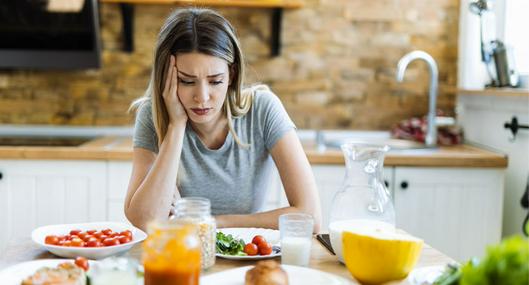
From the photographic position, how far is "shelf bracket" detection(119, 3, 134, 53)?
10.6ft

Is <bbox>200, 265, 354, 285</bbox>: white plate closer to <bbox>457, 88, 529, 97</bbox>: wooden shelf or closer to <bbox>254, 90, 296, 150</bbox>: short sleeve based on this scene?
<bbox>254, 90, 296, 150</bbox>: short sleeve

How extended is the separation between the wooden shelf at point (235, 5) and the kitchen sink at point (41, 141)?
53 cm

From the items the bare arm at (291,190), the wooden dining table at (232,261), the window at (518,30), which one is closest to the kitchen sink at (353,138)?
the window at (518,30)

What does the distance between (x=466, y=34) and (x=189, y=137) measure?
6.13 ft

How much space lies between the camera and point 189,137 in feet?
6.89

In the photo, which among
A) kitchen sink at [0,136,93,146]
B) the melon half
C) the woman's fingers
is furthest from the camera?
kitchen sink at [0,136,93,146]

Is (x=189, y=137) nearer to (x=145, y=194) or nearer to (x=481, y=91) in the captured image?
(x=145, y=194)

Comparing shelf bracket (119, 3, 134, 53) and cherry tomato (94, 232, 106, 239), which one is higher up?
shelf bracket (119, 3, 134, 53)

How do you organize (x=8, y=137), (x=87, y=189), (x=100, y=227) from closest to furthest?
(x=100, y=227)
(x=87, y=189)
(x=8, y=137)

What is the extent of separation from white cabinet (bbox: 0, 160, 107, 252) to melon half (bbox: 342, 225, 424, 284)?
1.78m

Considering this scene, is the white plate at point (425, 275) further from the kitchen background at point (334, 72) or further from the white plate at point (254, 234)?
the kitchen background at point (334, 72)

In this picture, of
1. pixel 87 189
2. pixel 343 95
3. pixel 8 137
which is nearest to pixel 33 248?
pixel 87 189

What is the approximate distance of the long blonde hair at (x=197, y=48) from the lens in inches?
74.4

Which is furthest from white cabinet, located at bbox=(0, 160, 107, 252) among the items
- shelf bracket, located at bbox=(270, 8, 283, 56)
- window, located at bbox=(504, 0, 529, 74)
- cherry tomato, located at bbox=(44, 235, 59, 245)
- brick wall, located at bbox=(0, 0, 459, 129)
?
window, located at bbox=(504, 0, 529, 74)
